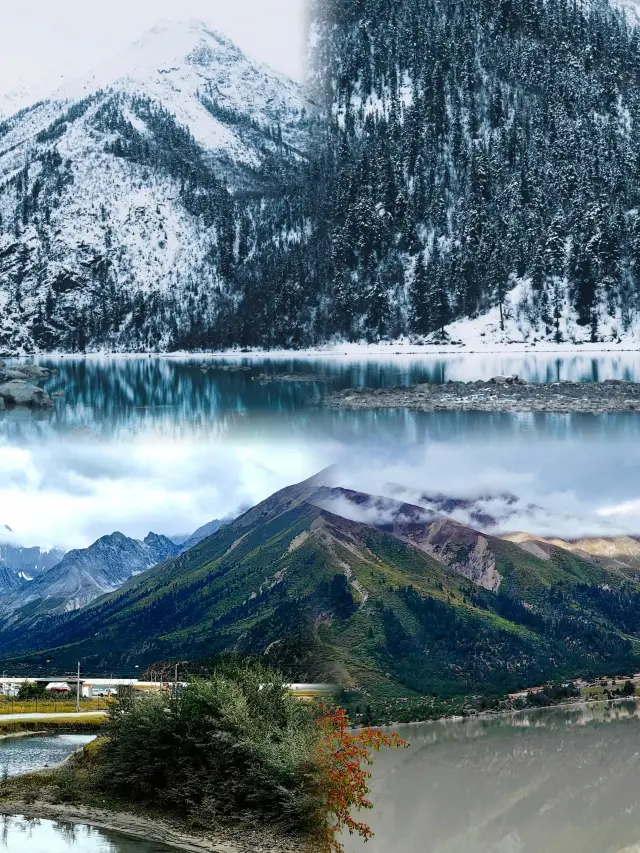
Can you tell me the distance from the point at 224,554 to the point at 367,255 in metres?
7.82

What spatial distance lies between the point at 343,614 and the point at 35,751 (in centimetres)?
566

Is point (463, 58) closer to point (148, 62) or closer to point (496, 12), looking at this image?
point (496, 12)

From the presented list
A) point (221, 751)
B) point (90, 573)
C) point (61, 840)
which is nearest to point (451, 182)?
point (221, 751)

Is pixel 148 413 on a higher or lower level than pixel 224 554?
higher

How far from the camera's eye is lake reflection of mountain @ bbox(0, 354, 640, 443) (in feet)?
41.2

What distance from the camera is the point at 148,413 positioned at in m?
13.0

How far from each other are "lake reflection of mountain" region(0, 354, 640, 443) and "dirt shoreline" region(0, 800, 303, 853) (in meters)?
4.12

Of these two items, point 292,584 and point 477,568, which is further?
point 477,568

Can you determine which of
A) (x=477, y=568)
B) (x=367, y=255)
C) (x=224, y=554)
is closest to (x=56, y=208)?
(x=224, y=554)

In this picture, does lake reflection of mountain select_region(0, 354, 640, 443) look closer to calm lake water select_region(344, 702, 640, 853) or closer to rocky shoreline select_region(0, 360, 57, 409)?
rocky shoreline select_region(0, 360, 57, 409)

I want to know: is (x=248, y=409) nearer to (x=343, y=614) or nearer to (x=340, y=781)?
(x=340, y=781)

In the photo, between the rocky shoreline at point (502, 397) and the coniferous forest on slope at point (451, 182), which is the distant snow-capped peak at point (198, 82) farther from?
the rocky shoreline at point (502, 397)

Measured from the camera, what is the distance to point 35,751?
18.3m

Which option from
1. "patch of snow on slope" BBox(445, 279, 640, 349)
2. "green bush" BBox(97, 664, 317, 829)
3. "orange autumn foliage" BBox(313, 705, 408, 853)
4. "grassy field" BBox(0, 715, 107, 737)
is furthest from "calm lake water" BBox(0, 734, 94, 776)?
"patch of snow on slope" BBox(445, 279, 640, 349)
